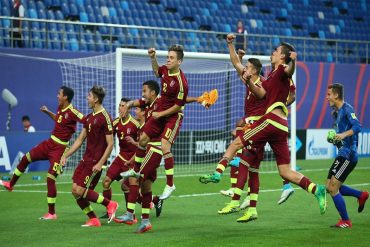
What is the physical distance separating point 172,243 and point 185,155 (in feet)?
48.2

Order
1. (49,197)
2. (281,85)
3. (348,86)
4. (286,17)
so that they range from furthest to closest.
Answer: (286,17)
(348,86)
(49,197)
(281,85)

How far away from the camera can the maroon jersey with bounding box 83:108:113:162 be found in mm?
13156

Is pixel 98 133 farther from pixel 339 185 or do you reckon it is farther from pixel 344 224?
pixel 344 224

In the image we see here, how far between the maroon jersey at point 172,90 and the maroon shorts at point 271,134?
124cm

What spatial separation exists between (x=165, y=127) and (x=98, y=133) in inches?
46.0

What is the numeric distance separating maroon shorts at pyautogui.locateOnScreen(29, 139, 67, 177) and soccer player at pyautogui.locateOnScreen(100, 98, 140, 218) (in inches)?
33.2

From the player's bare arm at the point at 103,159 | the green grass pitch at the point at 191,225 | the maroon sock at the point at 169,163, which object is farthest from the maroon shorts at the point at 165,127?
the green grass pitch at the point at 191,225

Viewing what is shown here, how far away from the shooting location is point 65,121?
565 inches

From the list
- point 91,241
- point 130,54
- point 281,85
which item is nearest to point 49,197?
point 91,241

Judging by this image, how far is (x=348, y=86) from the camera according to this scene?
33.0m

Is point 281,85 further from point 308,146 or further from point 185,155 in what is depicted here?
point 308,146

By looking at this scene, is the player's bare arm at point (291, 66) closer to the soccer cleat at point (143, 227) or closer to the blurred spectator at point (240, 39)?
the soccer cleat at point (143, 227)

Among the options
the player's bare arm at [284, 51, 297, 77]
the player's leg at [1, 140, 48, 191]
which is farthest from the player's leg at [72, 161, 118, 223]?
the player's bare arm at [284, 51, 297, 77]

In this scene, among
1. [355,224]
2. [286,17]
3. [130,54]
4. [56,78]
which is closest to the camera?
[355,224]
